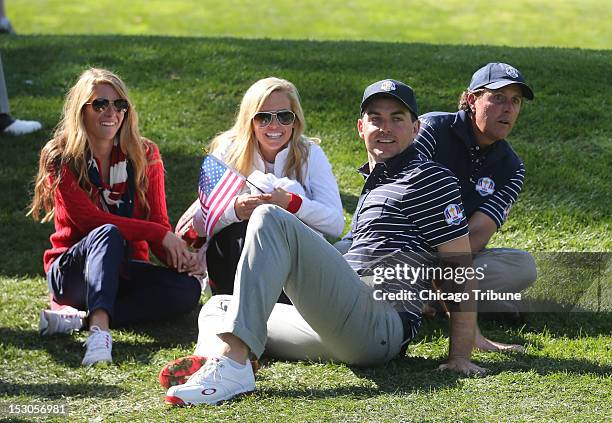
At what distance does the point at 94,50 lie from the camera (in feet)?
34.1

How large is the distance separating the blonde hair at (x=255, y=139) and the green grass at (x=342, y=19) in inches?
540

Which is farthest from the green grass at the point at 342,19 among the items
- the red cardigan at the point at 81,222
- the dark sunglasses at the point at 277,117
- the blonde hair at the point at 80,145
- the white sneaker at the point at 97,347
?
the white sneaker at the point at 97,347

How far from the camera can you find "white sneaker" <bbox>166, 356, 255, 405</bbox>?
3.93 meters

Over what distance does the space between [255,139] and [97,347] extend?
4.24 feet

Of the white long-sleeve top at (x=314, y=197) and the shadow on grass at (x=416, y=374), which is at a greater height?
A: the white long-sleeve top at (x=314, y=197)

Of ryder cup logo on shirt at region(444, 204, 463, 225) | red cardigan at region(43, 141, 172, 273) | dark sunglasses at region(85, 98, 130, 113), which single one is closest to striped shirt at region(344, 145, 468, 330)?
ryder cup logo on shirt at region(444, 204, 463, 225)

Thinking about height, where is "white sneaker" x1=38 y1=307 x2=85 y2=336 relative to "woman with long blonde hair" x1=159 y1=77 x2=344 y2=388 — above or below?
below

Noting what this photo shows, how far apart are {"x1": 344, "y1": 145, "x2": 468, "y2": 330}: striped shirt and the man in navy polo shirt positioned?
30.6 inches

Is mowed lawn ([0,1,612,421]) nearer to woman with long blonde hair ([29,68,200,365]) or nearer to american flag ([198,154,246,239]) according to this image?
woman with long blonde hair ([29,68,200,365])

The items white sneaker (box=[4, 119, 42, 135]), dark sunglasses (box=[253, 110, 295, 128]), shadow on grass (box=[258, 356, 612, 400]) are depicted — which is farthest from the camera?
white sneaker (box=[4, 119, 42, 135])

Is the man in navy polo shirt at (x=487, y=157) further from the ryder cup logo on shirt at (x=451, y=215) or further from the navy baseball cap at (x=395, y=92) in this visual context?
the ryder cup logo on shirt at (x=451, y=215)

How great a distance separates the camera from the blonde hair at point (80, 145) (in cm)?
532

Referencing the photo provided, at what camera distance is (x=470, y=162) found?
5.13 m

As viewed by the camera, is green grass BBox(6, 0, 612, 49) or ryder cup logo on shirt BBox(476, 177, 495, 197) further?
green grass BBox(6, 0, 612, 49)
